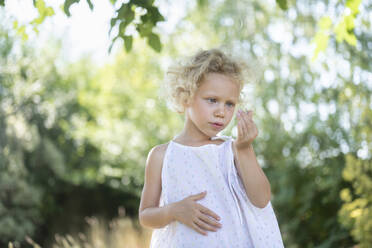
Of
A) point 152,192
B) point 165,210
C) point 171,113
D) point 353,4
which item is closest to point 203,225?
point 165,210

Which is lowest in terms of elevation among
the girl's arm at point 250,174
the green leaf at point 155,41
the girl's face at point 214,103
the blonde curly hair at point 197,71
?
the girl's arm at point 250,174

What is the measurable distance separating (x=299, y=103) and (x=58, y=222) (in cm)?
692

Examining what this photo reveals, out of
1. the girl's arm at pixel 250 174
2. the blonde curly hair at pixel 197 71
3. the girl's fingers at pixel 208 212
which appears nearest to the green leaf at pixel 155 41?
the blonde curly hair at pixel 197 71

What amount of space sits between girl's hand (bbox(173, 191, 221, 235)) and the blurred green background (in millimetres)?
616

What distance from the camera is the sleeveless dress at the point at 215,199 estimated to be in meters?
1.78

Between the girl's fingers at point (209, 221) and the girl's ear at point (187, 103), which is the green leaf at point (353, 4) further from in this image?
the girl's fingers at point (209, 221)

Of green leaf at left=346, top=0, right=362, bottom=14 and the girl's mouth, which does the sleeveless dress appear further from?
green leaf at left=346, top=0, right=362, bottom=14

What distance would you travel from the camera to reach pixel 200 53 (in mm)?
2045

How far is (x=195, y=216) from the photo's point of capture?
5.76 feet

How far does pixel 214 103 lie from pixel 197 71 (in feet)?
0.51

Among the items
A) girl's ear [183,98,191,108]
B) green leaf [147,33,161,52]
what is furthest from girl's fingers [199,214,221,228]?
green leaf [147,33,161,52]

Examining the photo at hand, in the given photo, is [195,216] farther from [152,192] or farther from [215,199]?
[152,192]

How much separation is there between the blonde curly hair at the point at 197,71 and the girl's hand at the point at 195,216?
445 mm

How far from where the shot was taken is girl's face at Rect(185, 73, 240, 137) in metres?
1.88
